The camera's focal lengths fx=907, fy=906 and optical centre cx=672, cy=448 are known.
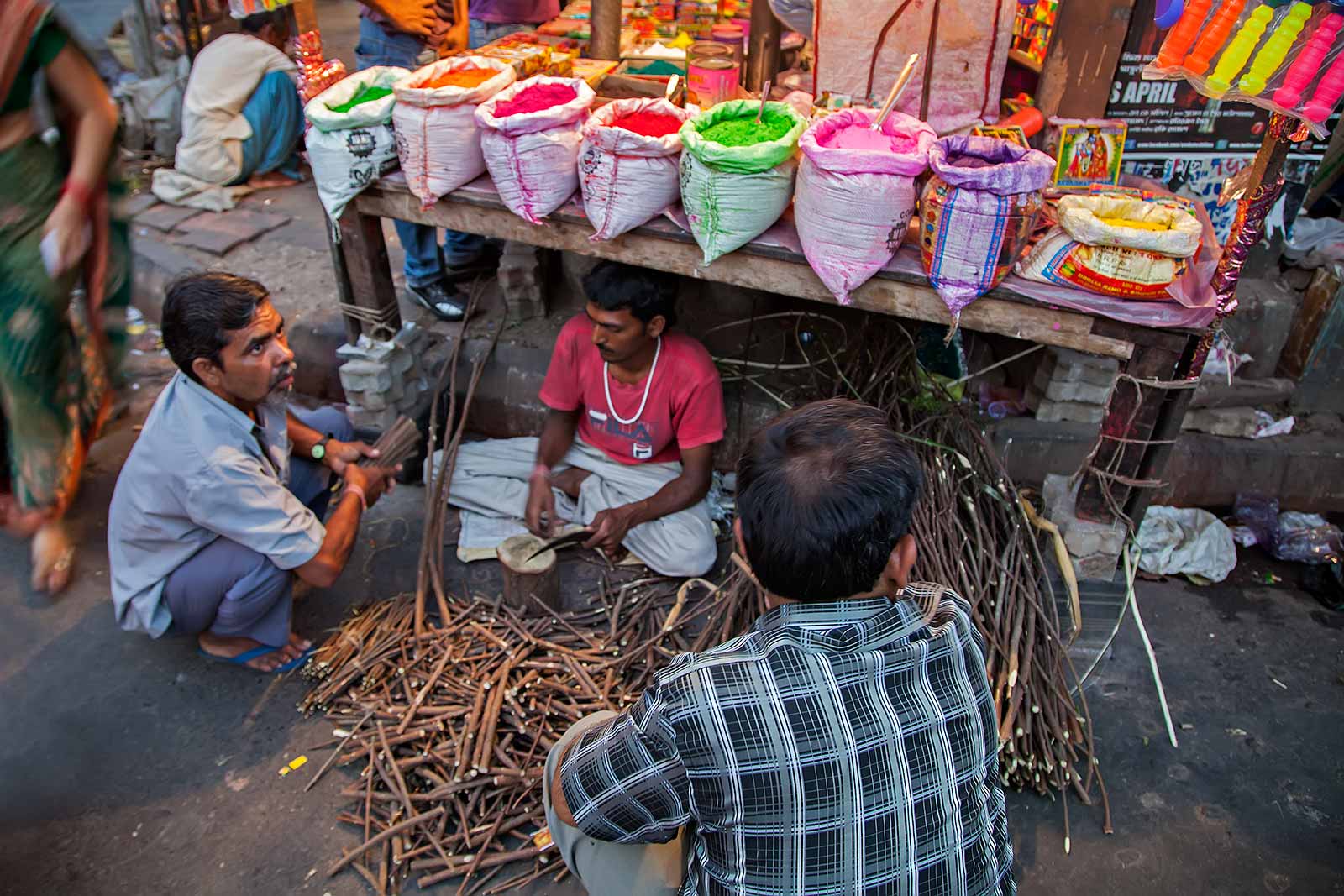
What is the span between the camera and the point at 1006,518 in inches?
134

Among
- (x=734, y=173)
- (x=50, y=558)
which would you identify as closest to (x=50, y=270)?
(x=50, y=558)

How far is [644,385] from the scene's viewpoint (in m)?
3.67

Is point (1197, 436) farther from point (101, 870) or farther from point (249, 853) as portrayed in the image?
point (101, 870)

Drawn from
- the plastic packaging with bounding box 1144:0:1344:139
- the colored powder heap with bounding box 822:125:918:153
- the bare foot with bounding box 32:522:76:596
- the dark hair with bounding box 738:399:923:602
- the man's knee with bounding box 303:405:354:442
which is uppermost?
the plastic packaging with bounding box 1144:0:1344:139

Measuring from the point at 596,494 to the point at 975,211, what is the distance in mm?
1969

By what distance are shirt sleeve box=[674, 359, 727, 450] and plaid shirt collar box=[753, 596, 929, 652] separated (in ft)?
6.97

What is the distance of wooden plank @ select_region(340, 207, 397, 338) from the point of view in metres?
3.85

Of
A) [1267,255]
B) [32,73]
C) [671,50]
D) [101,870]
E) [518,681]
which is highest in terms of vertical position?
[32,73]

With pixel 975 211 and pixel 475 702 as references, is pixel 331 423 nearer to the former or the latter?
pixel 475 702

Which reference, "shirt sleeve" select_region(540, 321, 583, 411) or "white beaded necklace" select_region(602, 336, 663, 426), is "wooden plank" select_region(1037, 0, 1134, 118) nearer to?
"white beaded necklace" select_region(602, 336, 663, 426)

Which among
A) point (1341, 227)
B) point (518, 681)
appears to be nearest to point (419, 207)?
point (518, 681)

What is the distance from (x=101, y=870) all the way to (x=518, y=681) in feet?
4.37

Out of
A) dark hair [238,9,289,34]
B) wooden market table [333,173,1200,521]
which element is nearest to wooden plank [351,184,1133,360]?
wooden market table [333,173,1200,521]

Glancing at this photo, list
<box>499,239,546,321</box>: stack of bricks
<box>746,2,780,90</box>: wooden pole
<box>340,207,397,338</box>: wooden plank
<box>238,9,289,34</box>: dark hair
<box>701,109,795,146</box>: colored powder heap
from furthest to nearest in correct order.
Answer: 1. <box>238,9,289,34</box>: dark hair
2. <box>746,2,780,90</box>: wooden pole
3. <box>499,239,546,321</box>: stack of bricks
4. <box>340,207,397,338</box>: wooden plank
5. <box>701,109,795,146</box>: colored powder heap
